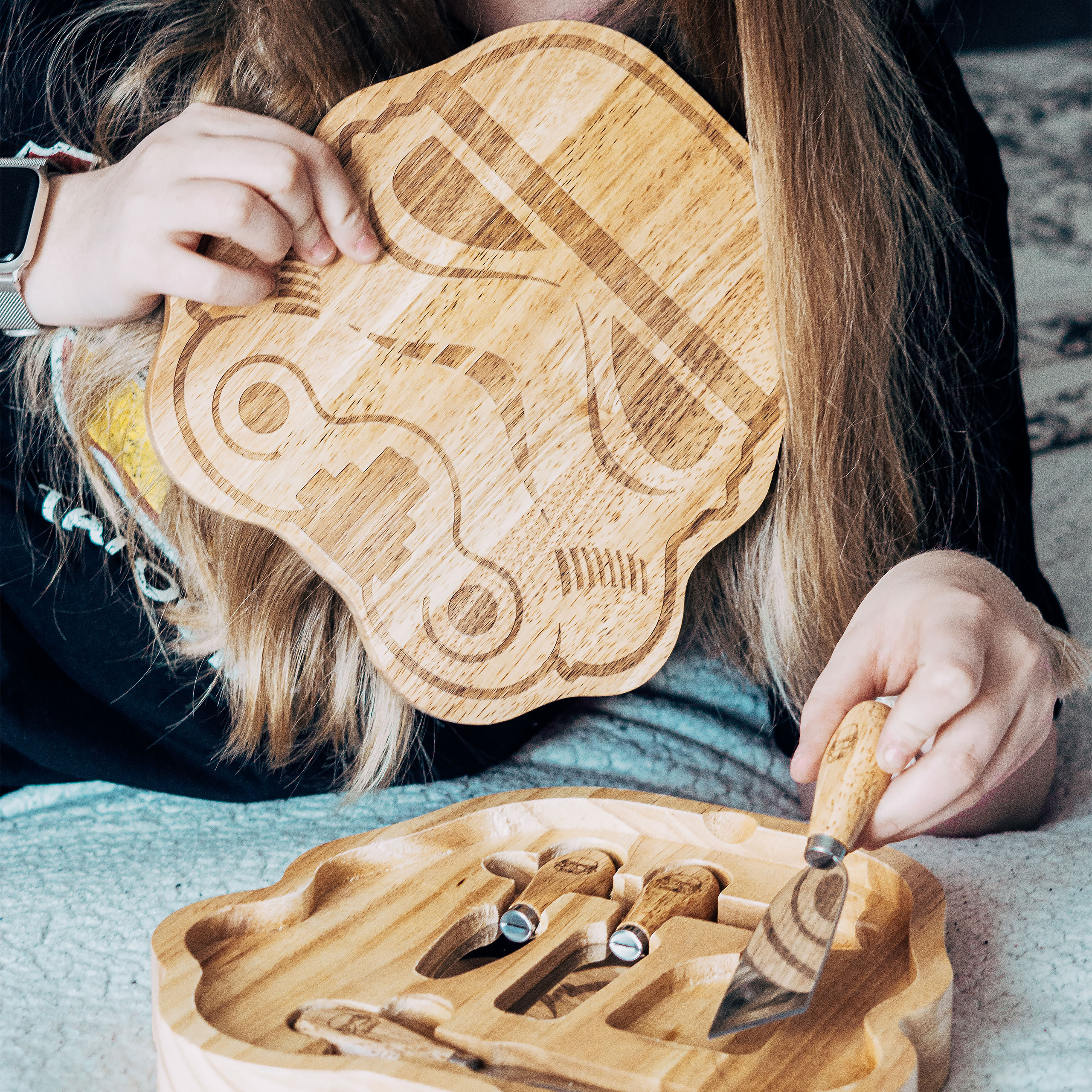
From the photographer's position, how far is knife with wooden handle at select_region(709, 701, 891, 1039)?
34 centimetres

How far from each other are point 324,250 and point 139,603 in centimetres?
26

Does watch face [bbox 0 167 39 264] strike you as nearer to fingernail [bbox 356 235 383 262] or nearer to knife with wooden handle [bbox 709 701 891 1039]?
fingernail [bbox 356 235 383 262]

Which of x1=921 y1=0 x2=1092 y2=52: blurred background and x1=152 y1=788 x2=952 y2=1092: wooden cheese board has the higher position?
x1=921 y1=0 x2=1092 y2=52: blurred background

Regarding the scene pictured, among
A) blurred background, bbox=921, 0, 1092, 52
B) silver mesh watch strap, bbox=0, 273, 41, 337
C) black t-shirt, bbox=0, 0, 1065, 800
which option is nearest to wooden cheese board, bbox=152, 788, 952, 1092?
black t-shirt, bbox=0, 0, 1065, 800

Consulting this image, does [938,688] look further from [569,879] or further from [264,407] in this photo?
[264,407]

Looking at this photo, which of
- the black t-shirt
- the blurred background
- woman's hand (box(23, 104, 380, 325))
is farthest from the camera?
the blurred background

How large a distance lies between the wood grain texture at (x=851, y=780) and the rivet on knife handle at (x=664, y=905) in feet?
0.22

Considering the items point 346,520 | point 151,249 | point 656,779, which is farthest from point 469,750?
point 151,249

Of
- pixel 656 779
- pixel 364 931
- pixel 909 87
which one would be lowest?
pixel 656 779

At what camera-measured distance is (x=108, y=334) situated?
0.54 meters

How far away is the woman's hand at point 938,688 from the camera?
38cm

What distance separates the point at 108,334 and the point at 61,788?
309mm

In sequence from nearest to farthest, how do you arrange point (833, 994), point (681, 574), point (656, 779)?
point (833, 994) → point (681, 574) → point (656, 779)

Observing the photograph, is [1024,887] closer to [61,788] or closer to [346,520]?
[346,520]
